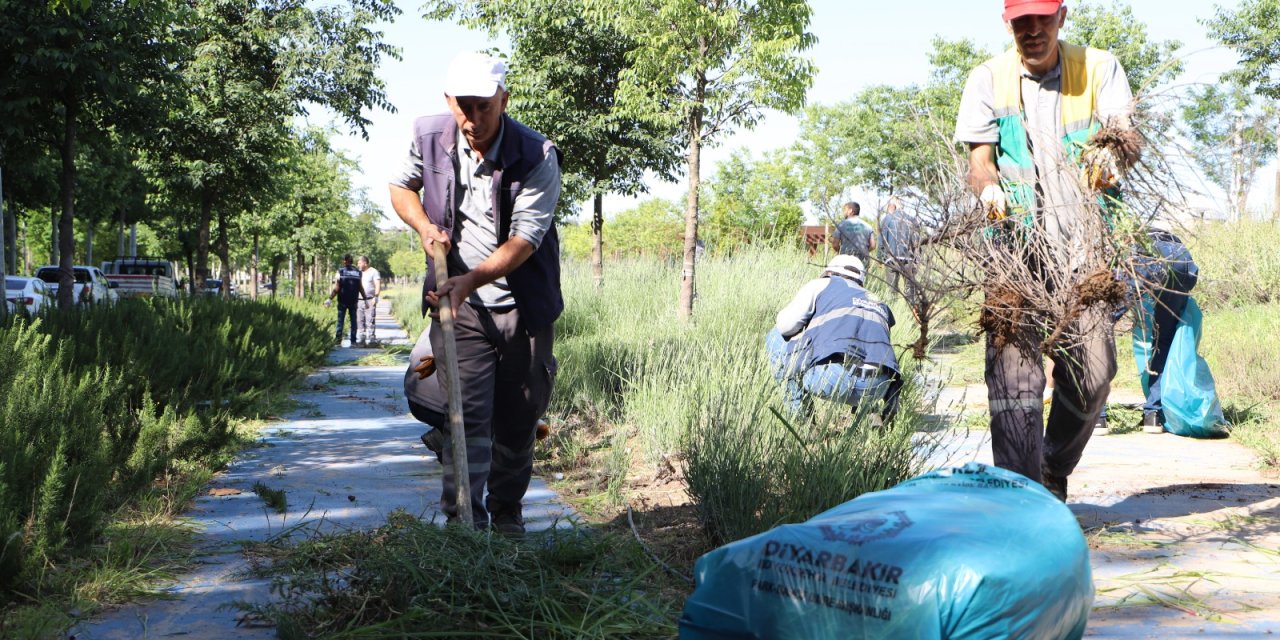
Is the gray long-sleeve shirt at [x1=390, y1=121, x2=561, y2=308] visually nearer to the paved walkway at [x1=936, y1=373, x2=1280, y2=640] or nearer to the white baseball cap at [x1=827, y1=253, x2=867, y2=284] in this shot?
the paved walkway at [x1=936, y1=373, x2=1280, y2=640]

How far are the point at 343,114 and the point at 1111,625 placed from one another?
55.2 ft

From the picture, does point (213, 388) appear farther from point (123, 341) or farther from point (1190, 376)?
point (1190, 376)

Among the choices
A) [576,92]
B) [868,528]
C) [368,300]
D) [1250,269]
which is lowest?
[868,528]

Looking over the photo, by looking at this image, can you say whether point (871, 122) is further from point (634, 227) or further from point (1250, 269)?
point (1250, 269)

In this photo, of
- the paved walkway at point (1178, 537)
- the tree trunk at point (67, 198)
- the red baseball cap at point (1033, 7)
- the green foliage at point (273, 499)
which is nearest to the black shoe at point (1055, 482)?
the paved walkway at point (1178, 537)

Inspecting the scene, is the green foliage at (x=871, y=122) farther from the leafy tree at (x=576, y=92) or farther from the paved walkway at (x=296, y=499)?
the paved walkway at (x=296, y=499)

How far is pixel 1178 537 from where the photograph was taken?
14.3 ft

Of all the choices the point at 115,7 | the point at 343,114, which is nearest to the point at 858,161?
the point at 343,114

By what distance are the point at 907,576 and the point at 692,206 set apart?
9.58 meters

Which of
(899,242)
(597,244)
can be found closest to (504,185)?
(899,242)

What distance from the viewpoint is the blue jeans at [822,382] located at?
5.06m

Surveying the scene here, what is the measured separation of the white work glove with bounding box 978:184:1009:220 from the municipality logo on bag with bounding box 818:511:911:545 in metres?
1.57

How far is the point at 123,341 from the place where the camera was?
6250mm

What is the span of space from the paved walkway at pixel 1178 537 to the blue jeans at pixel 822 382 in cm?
51
